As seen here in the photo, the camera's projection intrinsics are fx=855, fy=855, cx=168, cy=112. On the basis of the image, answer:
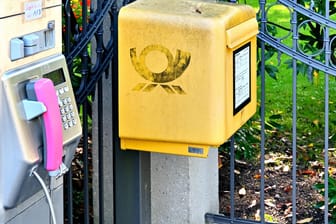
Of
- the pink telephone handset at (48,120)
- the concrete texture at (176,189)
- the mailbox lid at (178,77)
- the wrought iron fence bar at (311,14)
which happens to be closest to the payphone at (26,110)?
the pink telephone handset at (48,120)

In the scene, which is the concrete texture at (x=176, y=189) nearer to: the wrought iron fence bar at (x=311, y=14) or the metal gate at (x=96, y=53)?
the metal gate at (x=96, y=53)

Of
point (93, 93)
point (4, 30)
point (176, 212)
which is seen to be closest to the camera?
point (4, 30)

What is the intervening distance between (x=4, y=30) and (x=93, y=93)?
143 centimetres

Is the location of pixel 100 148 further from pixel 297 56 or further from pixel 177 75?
pixel 297 56

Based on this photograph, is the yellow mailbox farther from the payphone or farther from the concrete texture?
the payphone

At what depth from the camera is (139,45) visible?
336 cm

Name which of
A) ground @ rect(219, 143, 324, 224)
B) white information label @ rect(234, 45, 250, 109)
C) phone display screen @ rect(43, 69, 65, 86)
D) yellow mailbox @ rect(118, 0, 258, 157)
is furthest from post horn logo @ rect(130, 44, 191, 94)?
ground @ rect(219, 143, 324, 224)

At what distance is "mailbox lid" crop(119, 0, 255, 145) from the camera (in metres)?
3.30

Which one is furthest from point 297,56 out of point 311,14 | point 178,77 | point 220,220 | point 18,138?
point 18,138

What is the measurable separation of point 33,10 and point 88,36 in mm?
Answer: 1111

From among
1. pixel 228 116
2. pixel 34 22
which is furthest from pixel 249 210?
pixel 34 22

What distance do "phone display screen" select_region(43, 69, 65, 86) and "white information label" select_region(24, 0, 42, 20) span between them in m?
0.18

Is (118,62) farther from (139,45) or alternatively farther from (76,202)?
(76,202)

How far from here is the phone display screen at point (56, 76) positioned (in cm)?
255
